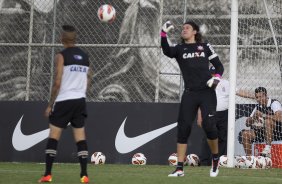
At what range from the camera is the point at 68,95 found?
1073 centimetres

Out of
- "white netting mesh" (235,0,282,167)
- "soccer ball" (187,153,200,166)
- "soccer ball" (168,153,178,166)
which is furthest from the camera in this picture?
"white netting mesh" (235,0,282,167)

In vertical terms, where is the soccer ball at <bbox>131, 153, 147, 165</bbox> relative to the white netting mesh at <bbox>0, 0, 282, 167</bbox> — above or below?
below

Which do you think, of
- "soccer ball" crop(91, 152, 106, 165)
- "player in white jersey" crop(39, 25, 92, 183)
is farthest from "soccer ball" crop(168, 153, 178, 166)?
"player in white jersey" crop(39, 25, 92, 183)

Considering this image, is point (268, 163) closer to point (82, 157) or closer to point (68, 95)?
point (82, 157)

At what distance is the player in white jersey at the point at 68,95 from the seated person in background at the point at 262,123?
22.1 feet

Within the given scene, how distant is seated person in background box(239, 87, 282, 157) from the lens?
55.3 ft

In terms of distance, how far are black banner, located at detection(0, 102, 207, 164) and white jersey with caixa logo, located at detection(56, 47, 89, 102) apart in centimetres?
656

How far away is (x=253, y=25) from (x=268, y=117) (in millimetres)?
2318

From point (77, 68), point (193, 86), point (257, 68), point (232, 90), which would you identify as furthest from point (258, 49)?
point (77, 68)

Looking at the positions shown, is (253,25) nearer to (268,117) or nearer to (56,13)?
(268,117)

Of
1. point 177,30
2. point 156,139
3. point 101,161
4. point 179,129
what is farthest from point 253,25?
point 179,129

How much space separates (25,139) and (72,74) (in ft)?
23.8

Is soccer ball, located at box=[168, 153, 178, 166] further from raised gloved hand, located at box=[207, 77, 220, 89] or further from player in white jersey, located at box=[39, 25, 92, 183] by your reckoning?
player in white jersey, located at box=[39, 25, 92, 183]

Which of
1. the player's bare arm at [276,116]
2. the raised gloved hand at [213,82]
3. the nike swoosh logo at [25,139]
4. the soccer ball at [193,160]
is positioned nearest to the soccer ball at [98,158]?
the nike swoosh logo at [25,139]
